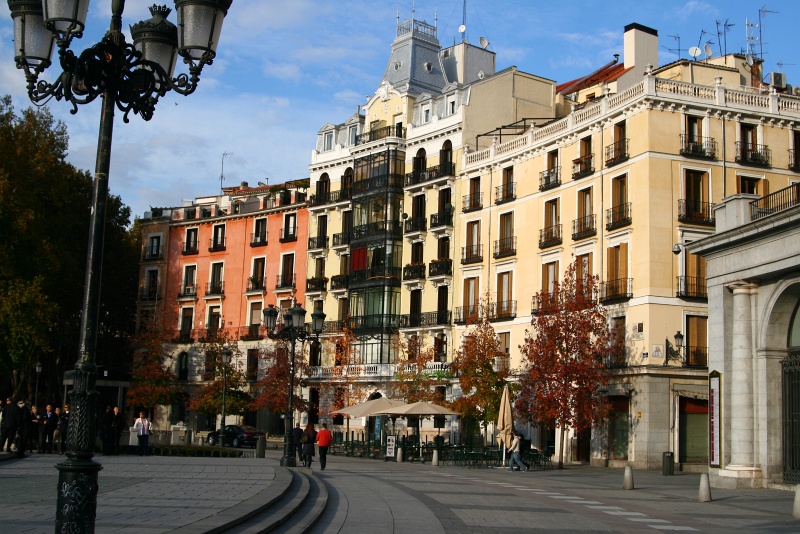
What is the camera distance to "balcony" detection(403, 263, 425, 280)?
6050 centimetres

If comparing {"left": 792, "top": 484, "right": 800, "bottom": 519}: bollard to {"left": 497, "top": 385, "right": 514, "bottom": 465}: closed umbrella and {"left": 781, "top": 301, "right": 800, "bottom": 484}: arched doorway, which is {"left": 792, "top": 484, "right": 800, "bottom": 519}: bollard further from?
{"left": 497, "top": 385, "right": 514, "bottom": 465}: closed umbrella

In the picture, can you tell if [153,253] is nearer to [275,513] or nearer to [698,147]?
[698,147]

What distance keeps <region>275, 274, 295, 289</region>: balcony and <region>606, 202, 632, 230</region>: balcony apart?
1173 inches

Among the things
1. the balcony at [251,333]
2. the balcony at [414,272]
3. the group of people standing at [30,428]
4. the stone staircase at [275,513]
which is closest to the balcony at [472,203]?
the balcony at [414,272]

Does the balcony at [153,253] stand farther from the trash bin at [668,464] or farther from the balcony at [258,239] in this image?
the trash bin at [668,464]

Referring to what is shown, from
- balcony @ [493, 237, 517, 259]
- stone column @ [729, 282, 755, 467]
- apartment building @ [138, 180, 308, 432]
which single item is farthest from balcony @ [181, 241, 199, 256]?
stone column @ [729, 282, 755, 467]

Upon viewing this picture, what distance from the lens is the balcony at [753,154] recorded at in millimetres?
45156

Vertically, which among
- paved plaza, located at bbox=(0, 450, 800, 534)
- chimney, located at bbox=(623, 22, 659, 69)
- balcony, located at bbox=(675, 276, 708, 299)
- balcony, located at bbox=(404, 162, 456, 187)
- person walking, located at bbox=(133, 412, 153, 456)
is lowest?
paved plaza, located at bbox=(0, 450, 800, 534)

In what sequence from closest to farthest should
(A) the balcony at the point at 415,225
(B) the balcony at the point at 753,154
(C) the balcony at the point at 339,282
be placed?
(B) the balcony at the point at 753,154 < (A) the balcony at the point at 415,225 < (C) the balcony at the point at 339,282

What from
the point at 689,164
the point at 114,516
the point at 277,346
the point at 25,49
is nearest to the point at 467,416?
the point at 689,164

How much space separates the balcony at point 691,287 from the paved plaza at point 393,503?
14299 mm

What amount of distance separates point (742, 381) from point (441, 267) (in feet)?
106

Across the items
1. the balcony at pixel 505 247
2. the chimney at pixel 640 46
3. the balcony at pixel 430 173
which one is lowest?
the balcony at pixel 505 247

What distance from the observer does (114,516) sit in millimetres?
14055
